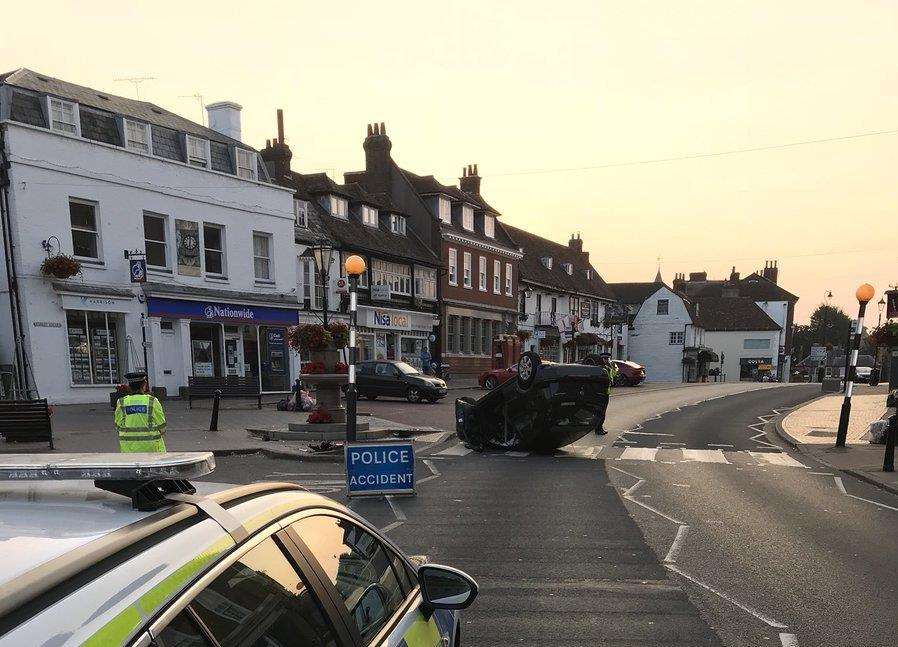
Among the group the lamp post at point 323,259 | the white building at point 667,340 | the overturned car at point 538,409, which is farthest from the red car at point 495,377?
the white building at point 667,340

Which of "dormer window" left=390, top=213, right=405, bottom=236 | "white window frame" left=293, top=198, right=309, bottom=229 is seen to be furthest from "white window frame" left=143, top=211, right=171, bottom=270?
"dormer window" left=390, top=213, right=405, bottom=236

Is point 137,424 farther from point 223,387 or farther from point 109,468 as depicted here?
point 223,387

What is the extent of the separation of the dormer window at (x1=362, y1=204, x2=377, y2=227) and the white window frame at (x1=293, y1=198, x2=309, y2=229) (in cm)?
514

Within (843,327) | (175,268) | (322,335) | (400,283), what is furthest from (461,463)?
(843,327)

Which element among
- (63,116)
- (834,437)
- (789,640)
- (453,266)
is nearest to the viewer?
(789,640)

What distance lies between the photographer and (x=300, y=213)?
91.4ft

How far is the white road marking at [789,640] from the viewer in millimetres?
4316

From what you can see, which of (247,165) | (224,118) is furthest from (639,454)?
(224,118)

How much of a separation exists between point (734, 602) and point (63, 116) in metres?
21.7

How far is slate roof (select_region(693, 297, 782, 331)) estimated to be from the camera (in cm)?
6481

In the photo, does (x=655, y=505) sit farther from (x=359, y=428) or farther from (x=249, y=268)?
(x=249, y=268)

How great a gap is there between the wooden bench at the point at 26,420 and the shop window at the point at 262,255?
1336 centimetres

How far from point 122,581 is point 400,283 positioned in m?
32.2

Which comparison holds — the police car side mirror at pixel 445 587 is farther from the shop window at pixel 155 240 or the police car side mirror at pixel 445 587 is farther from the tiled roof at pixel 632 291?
the tiled roof at pixel 632 291
